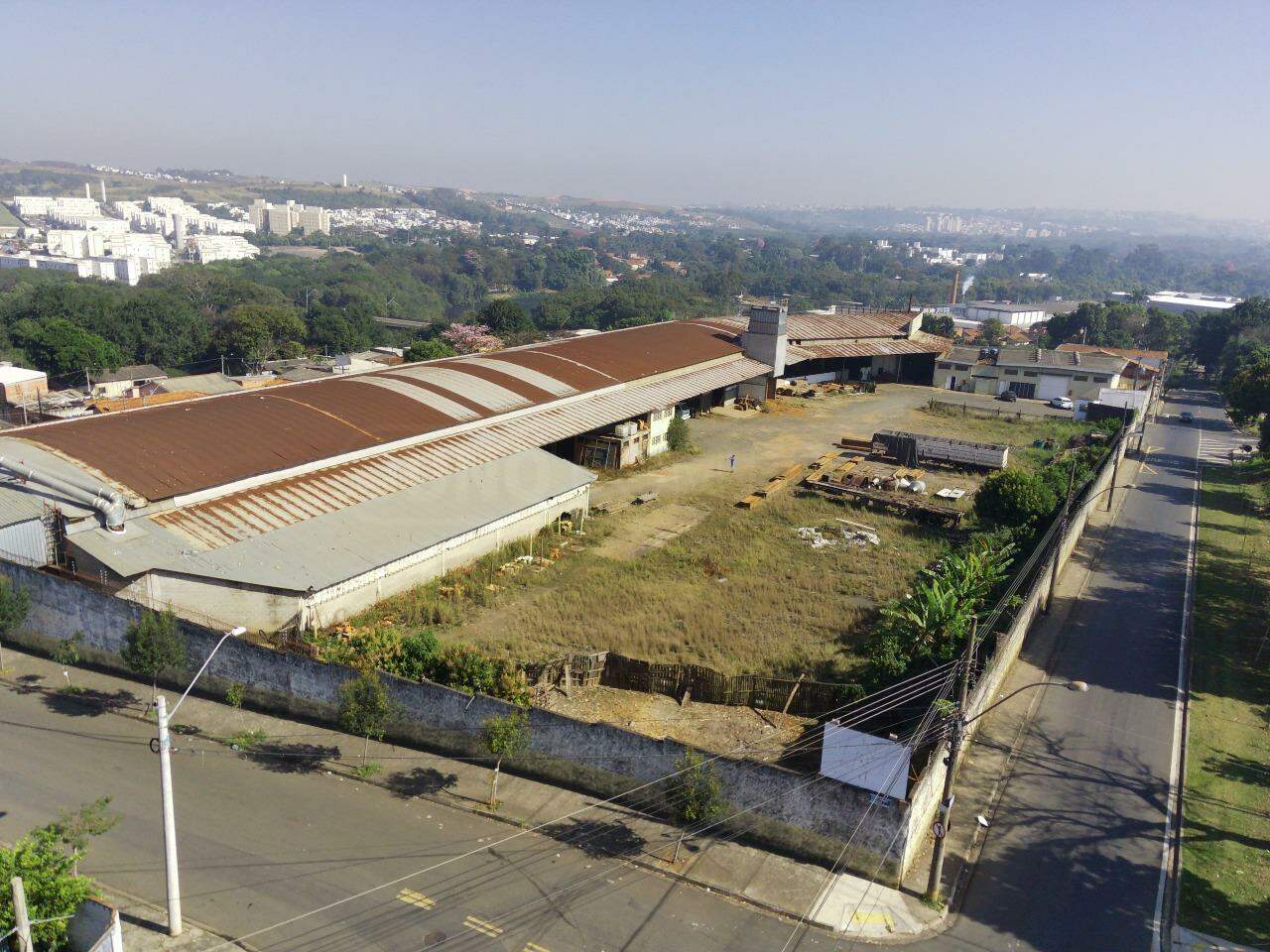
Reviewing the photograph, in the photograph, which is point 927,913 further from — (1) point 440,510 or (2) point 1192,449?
(2) point 1192,449

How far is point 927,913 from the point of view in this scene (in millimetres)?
14680

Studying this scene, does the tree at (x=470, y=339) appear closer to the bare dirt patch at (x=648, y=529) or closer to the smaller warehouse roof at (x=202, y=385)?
the smaller warehouse roof at (x=202, y=385)

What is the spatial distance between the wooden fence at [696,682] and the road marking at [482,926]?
22.7 ft

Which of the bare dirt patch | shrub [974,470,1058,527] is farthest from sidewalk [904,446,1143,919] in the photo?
the bare dirt patch

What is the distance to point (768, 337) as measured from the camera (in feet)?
192

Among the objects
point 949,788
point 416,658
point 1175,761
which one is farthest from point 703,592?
point 949,788

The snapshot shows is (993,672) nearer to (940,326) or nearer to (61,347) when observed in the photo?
(61,347)

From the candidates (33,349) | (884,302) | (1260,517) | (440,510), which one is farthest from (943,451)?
(884,302)

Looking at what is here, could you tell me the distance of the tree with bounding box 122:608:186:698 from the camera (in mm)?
19328

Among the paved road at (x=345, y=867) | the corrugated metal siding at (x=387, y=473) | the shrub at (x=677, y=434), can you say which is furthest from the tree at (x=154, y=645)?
the shrub at (x=677, y=434)

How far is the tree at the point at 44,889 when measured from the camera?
11711 millimetres

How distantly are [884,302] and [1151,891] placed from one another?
7353 inches

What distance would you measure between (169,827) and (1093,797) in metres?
17.6

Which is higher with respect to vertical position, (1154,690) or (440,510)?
(440,510)
